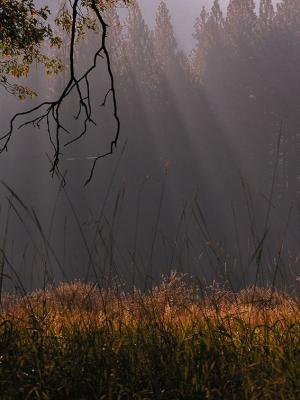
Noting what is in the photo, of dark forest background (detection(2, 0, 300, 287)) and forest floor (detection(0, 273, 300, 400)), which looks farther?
dark forest background (detection(2, 0, 300, 287))

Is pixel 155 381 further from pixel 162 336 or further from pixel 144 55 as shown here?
pixel 144 55

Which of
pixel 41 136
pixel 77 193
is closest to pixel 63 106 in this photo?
pixel 41 136

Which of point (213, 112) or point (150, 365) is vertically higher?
point (213, 112)

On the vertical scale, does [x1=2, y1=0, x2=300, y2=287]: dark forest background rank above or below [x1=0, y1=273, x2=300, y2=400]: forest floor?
above

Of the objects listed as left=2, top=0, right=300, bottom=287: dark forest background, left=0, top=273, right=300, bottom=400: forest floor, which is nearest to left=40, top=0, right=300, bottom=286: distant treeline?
left=2, top=0, right=300, bottom=287: dark forest background

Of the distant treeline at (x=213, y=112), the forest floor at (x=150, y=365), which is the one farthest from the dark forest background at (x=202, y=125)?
Answer: the forest floor at (x=150, y=365)

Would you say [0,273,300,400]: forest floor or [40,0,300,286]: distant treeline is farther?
[40,0,300,286]: distant treeline

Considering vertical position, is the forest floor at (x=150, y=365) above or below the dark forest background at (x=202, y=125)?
below

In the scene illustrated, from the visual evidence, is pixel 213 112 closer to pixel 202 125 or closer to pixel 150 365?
pixel 202 125

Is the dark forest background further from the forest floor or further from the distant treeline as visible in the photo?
the forest floor

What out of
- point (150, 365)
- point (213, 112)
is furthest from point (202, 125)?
point (150, 365)

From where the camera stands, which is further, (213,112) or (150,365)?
(213,112)

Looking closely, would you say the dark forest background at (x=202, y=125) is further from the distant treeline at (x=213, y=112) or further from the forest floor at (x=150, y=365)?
the forest floor at (x=150, y=365)

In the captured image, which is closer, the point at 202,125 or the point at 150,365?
the point at 150,365
